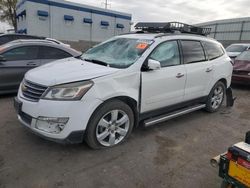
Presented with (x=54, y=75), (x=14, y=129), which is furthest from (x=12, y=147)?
(x=54, y=75)

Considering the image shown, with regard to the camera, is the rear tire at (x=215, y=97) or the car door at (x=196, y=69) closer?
the car door at (x=196, y=69)

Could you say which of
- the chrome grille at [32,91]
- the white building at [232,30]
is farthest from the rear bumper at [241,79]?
the white building at [232,30]

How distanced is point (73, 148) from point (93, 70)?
1201 mm

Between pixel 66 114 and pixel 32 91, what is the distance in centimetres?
67

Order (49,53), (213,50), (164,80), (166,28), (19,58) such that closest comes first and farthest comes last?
(164,80)
(166,28)
(213,50)
(19,58)
(49,53)

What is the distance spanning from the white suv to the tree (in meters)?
30.0

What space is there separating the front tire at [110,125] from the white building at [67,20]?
83.5 feet

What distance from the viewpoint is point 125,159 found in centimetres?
324

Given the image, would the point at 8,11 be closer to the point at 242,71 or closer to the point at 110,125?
the point at 242,71

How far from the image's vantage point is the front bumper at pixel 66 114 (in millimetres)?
2945

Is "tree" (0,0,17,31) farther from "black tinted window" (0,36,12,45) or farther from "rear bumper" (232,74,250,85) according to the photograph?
"rear bumper" (232,74,250,85)

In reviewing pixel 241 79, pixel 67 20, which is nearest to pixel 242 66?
pixel 241 79

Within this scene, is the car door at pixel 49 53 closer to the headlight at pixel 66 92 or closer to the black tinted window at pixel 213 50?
the headlight at pixel 66 92

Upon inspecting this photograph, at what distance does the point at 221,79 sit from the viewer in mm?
5355
